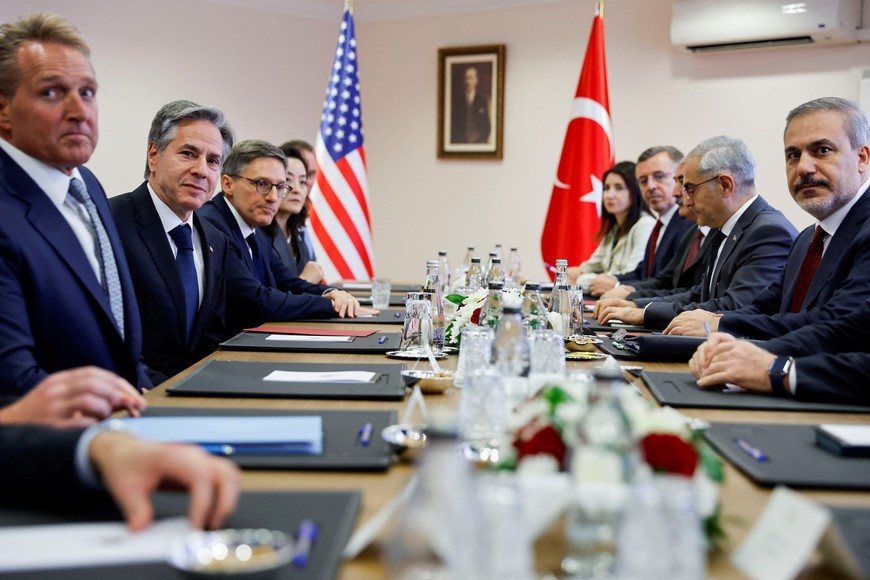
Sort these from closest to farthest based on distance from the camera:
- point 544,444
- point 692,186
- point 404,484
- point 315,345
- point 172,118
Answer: point 544,444
point 404,484
point 315,345
point 172,118
point 692,186

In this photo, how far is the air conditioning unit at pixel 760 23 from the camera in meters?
5.39

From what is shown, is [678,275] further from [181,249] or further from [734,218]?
[181,249]

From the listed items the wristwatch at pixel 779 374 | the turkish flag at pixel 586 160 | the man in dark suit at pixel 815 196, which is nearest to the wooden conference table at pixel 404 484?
the wristwatch at pixel 779 374

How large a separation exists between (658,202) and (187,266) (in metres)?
3.31

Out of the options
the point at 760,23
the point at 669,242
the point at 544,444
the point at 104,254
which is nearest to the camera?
the point at 544,444

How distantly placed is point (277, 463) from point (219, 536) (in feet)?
1.16

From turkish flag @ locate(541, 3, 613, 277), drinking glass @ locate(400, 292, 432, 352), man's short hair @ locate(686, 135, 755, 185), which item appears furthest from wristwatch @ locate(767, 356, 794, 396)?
turkish flag @ locate(541, 3, 613, 277)

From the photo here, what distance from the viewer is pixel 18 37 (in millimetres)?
1914

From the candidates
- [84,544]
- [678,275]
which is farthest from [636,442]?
[678,275]

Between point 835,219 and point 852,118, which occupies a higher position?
point 852,118

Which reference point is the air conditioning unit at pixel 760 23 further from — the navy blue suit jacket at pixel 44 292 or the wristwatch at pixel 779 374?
the navy blue suit jacket at pixel 44 292

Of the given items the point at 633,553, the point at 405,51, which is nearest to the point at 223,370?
the point at 633,553

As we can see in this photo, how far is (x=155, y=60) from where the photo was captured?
644cm

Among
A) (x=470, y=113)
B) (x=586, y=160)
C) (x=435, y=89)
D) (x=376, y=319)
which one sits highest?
(x=435, y=89)
